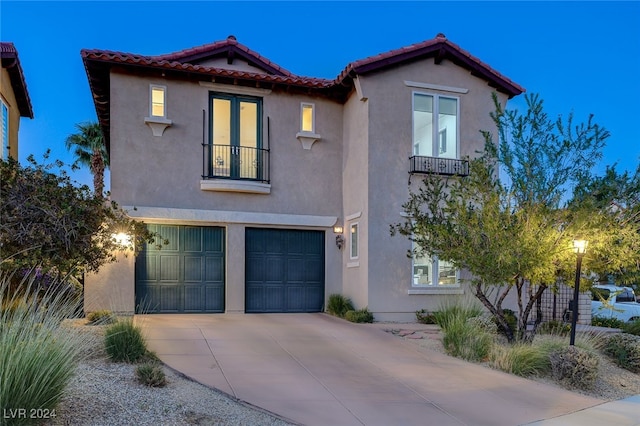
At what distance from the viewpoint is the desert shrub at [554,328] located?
37.9ft

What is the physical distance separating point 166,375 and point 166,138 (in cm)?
760

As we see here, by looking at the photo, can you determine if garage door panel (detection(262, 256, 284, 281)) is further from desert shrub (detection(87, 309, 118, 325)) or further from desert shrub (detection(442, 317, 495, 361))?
desert shrub (detection(442, 317, 495, 361))

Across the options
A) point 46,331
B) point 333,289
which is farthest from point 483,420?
point 333,289

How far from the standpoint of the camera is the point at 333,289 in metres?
14.1

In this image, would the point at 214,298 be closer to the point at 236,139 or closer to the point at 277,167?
the point at 277,167

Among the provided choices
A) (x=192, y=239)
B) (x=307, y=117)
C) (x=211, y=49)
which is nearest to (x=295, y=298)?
(x=192, y=239)

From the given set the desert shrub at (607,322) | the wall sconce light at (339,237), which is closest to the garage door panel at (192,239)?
the wall sconce light at (339,237)

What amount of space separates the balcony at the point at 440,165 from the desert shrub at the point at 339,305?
400 cm

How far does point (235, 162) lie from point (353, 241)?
3.92 meters

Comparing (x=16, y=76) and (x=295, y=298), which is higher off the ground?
(x=16, y=76)

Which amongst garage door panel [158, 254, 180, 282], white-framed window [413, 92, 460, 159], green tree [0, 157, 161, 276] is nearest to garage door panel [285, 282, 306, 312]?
garage door panel [158, 254, 180, 282]

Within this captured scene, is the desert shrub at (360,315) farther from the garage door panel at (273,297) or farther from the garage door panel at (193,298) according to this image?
the garage door panel at (193,298)

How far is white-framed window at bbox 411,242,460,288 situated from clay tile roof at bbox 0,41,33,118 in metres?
12.7

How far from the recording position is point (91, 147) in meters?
21.5
